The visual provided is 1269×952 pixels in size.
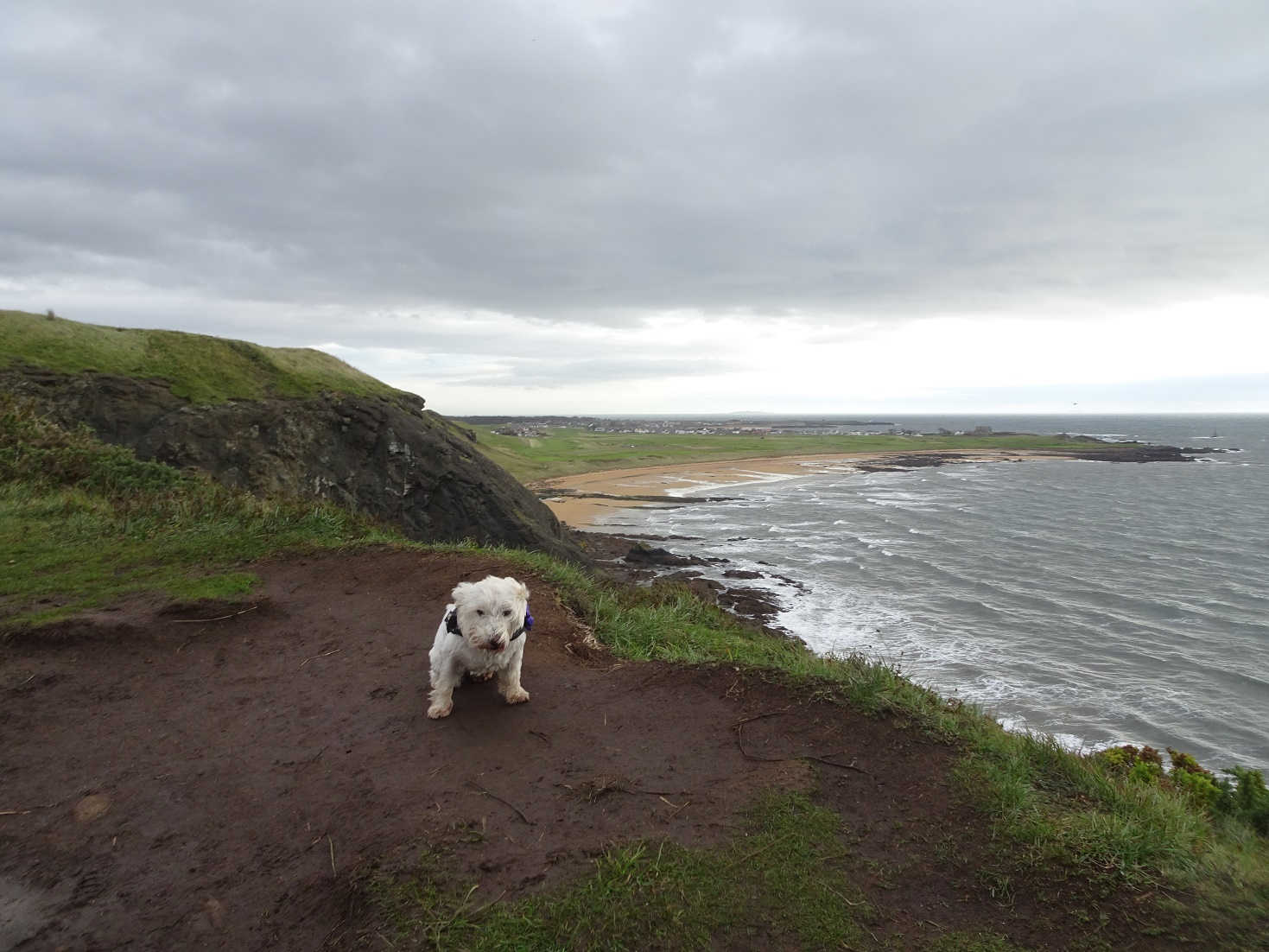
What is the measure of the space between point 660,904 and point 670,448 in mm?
99000

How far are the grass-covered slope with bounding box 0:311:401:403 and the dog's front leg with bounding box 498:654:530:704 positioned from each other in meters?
14.8

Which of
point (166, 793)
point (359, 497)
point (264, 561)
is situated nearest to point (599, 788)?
point (166, 793)

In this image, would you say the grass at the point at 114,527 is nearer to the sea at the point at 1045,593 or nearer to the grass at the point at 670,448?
the sea at the point at 1045,593

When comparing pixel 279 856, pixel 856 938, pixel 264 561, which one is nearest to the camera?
pixel 856 938

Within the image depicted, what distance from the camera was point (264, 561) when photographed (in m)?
8.73

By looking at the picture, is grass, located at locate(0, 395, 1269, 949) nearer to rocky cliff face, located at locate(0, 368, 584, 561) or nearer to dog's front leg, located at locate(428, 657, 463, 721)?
dog's front leg, located at locate(428, 657, 463, 721)

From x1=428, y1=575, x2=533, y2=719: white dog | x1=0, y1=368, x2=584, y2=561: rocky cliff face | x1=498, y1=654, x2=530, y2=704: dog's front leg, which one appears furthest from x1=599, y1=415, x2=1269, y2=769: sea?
x1=0, y1=368, x2=584, y2=561: rocky cliff face

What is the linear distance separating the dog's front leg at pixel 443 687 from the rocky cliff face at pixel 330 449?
11944 mm

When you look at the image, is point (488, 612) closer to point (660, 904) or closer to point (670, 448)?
point (660, 904)

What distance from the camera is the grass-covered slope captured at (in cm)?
1470

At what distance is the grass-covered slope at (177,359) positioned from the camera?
→ 14.7 metres

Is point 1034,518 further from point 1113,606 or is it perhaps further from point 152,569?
point 152,569

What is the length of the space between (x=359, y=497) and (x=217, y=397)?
4259 mm

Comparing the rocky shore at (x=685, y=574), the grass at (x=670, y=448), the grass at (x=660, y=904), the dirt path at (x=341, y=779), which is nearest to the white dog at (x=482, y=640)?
the dirt path at (x=341, y=779)
